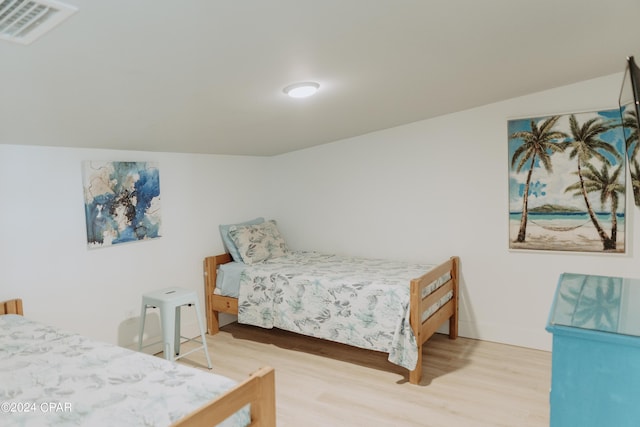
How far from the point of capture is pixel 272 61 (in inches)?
80.9

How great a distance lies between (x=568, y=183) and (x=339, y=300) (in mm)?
1994

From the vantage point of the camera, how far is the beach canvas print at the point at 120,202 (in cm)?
300

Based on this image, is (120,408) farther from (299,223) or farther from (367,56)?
(299,223)

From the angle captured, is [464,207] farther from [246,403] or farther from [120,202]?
[120,202]

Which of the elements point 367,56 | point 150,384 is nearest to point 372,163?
point 367,56

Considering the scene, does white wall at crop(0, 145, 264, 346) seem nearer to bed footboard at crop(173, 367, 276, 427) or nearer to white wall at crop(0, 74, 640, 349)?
white wall at crop(0, 74, 640, 349)

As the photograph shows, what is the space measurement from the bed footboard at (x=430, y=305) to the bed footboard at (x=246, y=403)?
1472 mm

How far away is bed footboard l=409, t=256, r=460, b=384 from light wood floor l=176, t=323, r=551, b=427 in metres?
0.14

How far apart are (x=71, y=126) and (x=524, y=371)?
3.42 m

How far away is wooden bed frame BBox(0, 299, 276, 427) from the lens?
1.34m

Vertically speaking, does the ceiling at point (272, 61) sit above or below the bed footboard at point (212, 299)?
above

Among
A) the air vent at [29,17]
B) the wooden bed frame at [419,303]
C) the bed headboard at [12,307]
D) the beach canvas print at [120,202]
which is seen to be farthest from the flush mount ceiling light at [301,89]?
the bed headboard at [12,307]

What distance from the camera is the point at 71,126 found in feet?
8.15

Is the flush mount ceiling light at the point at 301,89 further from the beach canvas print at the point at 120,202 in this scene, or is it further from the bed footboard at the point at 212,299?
the bed footboard at the point at 212,299
